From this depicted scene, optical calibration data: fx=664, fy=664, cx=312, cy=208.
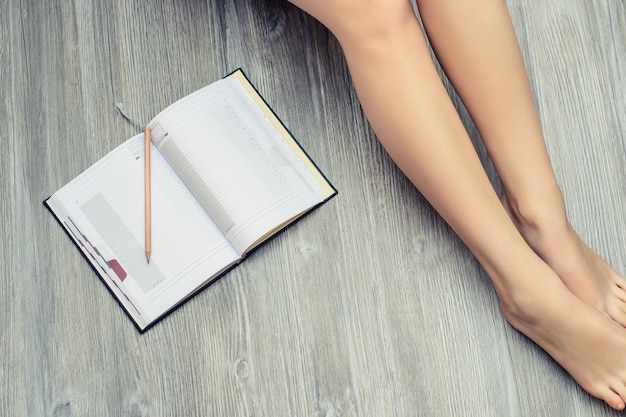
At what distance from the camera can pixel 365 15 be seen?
756 mm

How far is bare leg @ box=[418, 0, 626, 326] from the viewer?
2.64 ft

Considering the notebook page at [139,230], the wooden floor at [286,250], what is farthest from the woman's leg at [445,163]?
the notebook page at [139,230]

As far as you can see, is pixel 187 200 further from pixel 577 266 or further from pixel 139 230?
pixel 577 266

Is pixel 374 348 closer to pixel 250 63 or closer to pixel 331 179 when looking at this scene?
pixel 331 179

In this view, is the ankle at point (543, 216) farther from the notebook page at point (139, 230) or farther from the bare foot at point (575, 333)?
the notebook page at point (139, 230)

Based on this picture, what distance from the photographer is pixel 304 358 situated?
0.94 m

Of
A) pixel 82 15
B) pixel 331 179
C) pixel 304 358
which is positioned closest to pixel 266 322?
pixel 304 358

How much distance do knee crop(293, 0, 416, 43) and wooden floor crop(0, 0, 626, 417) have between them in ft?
0.81

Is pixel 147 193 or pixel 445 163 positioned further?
pixel 147 193

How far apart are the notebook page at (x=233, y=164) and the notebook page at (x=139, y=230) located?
0.03 metres

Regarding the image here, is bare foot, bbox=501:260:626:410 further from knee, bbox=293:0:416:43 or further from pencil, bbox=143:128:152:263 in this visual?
pencil, bbox=143:128:152:263

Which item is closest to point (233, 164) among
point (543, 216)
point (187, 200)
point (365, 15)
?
point (187, 200)

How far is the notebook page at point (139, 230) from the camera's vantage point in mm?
933

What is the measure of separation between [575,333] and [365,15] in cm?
47
